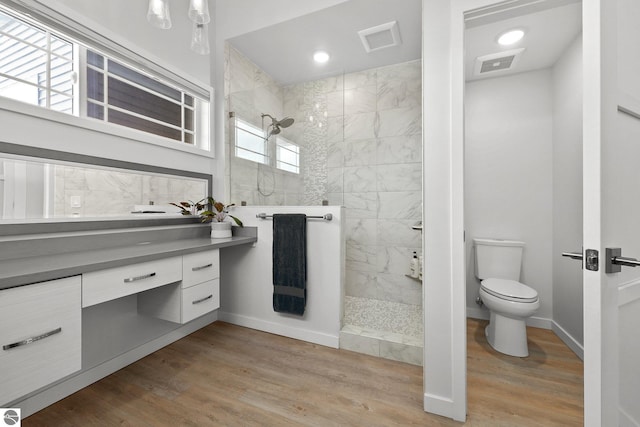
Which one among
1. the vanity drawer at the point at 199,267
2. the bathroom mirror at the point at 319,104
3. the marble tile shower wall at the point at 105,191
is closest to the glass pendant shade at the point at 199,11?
the bathroom mirror at the point at 319,104

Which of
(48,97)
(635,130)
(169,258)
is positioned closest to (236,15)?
(48,97)

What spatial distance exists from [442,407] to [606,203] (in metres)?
1.20

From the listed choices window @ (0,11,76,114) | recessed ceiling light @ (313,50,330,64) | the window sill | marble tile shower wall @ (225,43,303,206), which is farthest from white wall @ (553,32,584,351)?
window @ (0,11,76,114)

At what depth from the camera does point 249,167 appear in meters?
2.51

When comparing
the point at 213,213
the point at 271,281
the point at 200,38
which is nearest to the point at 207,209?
the point at 213,213

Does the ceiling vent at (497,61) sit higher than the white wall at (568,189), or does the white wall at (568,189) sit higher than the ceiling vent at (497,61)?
the ceiling vent at (497,61)

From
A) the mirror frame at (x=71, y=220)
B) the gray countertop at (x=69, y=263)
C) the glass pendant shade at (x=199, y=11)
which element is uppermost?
the glass pendant shade at (x=199, y=11)

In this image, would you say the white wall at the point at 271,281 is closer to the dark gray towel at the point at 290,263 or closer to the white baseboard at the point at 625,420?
the dark gray towel at the point at 290,263

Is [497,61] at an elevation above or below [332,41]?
below

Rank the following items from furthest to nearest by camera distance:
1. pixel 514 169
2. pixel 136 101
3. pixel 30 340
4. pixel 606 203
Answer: pixel 514 169
pixel 136 101
pixel 30 340
pixel 606 203

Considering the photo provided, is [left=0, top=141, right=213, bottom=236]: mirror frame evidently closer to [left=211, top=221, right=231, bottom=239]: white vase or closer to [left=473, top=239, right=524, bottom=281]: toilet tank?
[left=211, top=221, right=231, bottom=239]: white vase

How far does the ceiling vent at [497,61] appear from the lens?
84.4 inches

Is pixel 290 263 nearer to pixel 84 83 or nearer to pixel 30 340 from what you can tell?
pixel 30 340

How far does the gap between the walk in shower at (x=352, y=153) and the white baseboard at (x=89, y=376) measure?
48.0 inches
